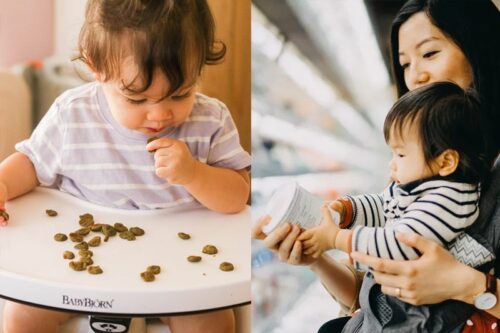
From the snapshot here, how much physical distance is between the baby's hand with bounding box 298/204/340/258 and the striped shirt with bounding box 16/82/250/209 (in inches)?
11.7

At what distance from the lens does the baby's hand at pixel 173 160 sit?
0.85 m

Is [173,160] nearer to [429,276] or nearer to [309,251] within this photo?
[309,251]

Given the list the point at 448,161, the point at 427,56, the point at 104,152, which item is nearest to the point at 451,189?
the point at 448,161

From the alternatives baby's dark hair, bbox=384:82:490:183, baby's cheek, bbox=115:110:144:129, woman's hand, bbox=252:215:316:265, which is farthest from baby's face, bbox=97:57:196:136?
baby's dark hair, bbox=384:82:490:183

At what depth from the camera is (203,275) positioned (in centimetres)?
76

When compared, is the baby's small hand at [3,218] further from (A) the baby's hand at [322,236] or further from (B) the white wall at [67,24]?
(A) the baby's hand at [322,236]

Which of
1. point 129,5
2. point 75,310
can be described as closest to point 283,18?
point 129,5

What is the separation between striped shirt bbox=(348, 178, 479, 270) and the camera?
0.56m

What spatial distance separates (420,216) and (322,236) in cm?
10

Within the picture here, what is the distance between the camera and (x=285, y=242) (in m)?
0.63

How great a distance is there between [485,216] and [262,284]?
0.24 m

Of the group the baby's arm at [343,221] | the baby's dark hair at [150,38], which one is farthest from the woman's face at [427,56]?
the baby's dark hair at [150,38]

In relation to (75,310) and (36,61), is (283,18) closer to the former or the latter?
(75,310)

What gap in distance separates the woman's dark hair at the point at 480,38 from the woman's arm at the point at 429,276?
3.9 inches
